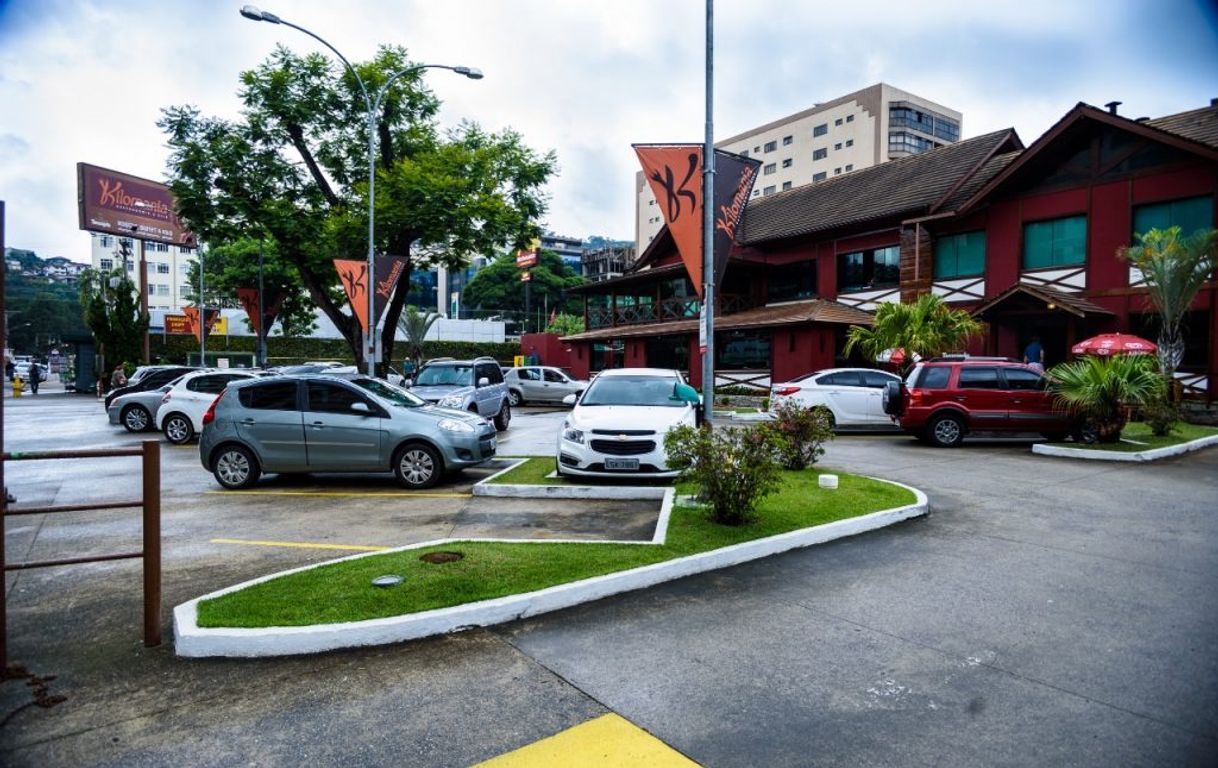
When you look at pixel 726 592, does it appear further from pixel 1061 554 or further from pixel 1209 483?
pixel 1209 483

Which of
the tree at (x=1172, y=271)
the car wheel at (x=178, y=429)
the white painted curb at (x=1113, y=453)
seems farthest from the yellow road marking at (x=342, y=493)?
the tree at (x=1172, y=271)

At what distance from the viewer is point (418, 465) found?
9.93 meters

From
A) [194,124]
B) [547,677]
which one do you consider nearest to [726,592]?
[547,677]

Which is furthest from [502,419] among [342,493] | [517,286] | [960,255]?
[517,286]

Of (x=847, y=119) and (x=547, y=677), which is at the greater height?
(x=847, y=119)

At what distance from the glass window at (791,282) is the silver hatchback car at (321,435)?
2121cm

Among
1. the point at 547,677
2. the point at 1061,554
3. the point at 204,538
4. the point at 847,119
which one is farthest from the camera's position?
the point at 847,119

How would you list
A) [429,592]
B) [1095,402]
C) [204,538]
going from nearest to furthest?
[429,592] → [204,538] → [1095,402]

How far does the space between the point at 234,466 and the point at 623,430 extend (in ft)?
18.7

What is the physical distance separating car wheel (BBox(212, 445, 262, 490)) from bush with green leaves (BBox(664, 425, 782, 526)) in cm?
654

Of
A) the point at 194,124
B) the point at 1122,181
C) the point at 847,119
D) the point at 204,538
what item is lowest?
the point at 204,538

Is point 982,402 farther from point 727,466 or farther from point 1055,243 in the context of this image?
point 1055,243

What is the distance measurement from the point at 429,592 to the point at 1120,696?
4.15 metres

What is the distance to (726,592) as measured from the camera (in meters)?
5.31
